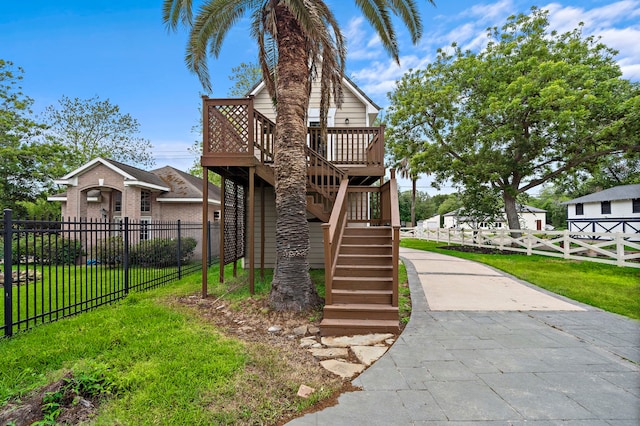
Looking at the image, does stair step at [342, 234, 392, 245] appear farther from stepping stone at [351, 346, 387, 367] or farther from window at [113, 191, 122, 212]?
window at [113, 191, 122, 212]

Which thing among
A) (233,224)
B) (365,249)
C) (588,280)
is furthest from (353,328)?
(588,280)

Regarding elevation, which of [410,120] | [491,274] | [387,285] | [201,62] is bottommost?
[491,274]

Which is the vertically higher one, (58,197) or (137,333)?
(58,197)

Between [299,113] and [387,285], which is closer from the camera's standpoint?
[387,285]

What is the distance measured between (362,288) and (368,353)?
1.52m

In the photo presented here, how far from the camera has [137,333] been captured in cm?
417

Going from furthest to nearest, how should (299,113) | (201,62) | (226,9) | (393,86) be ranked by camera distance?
(393,86)
(201,62)
(226,9)
(299,113)

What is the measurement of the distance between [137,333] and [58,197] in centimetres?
1566

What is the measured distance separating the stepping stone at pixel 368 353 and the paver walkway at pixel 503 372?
4.3 inches

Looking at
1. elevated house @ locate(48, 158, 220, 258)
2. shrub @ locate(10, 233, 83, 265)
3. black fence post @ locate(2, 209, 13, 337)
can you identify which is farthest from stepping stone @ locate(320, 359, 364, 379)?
elevated house @ locate(48, 158, 220, 258)

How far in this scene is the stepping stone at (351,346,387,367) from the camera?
11.3ft

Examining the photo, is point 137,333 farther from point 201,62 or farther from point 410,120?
point 410,120

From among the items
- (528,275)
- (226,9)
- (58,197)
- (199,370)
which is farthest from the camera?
(58,197)

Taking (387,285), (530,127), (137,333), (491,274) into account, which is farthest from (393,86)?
(137,333)
